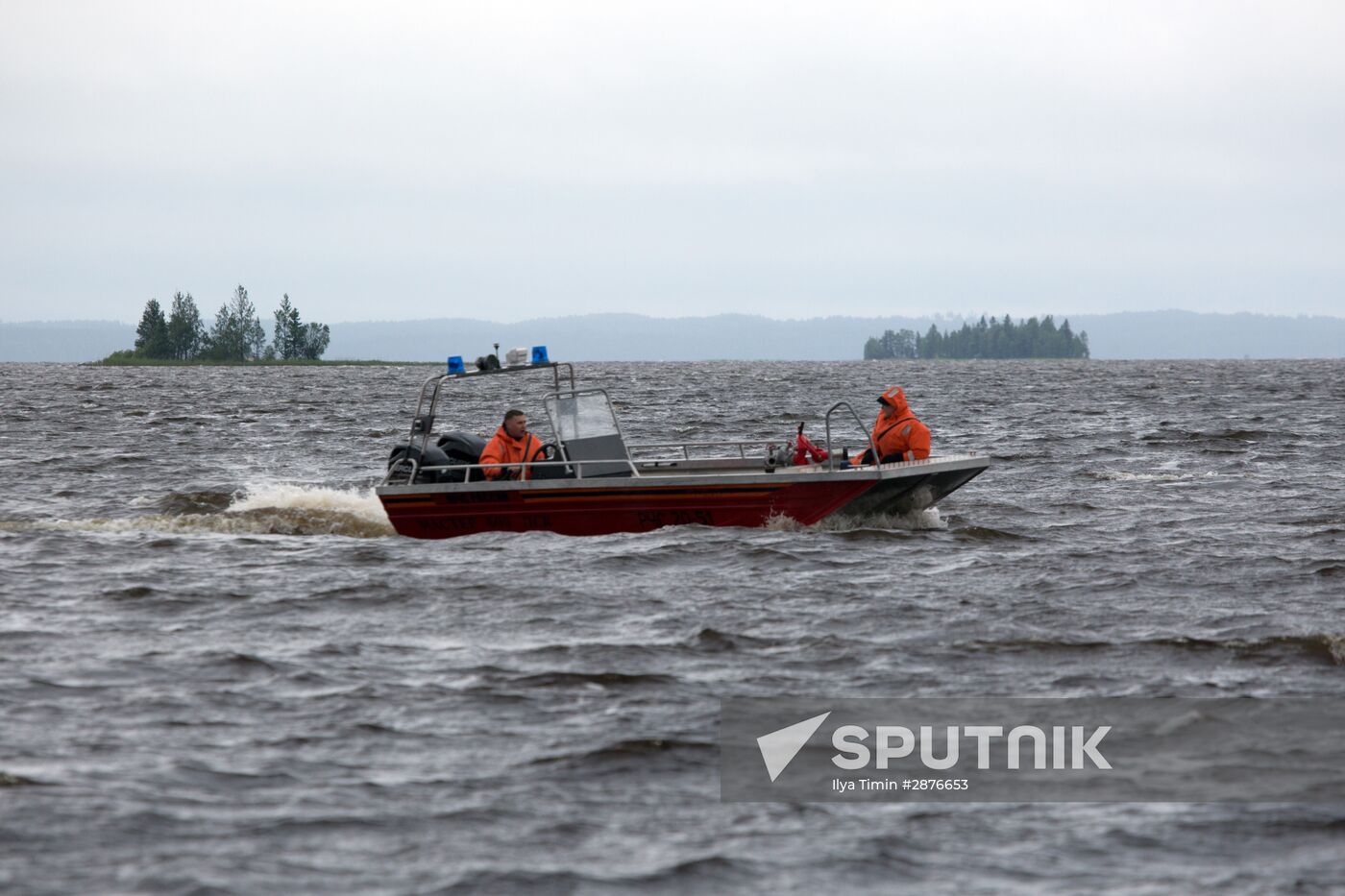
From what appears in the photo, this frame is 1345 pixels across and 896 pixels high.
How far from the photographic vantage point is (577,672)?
36.5 ft

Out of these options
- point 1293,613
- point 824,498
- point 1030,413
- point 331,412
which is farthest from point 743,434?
point 1293,613

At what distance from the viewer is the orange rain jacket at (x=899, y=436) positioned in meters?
18.4

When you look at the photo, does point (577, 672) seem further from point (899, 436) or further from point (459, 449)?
point (899, 436)

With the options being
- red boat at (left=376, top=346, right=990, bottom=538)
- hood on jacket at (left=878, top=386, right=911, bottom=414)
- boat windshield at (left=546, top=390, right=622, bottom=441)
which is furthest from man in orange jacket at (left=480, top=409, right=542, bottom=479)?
hood on jacket at (left=878, top=386, right=911, bottom=414)

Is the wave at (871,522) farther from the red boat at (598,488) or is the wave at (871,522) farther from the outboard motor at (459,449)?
the outboard motor at (459,449)

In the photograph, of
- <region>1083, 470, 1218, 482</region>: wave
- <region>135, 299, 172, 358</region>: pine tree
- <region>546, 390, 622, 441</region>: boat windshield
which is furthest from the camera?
<region>135, 299, 172, 358</region>: pine tree

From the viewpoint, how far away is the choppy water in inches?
293

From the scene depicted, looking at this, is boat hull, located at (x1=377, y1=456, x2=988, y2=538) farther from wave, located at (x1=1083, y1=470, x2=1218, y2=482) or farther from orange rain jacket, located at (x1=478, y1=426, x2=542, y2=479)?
wave, located at (x1=1083, y1=470, x2=1218, y2=482)

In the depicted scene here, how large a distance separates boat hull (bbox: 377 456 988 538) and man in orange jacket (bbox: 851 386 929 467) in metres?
0.57

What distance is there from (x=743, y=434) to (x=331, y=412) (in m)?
21.1

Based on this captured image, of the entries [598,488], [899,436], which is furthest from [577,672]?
[899,436]

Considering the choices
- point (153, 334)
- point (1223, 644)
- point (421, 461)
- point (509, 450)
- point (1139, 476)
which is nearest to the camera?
point (1223, 644)

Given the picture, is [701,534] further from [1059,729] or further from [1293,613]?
[1059,729]

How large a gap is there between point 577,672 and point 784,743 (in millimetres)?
2269
